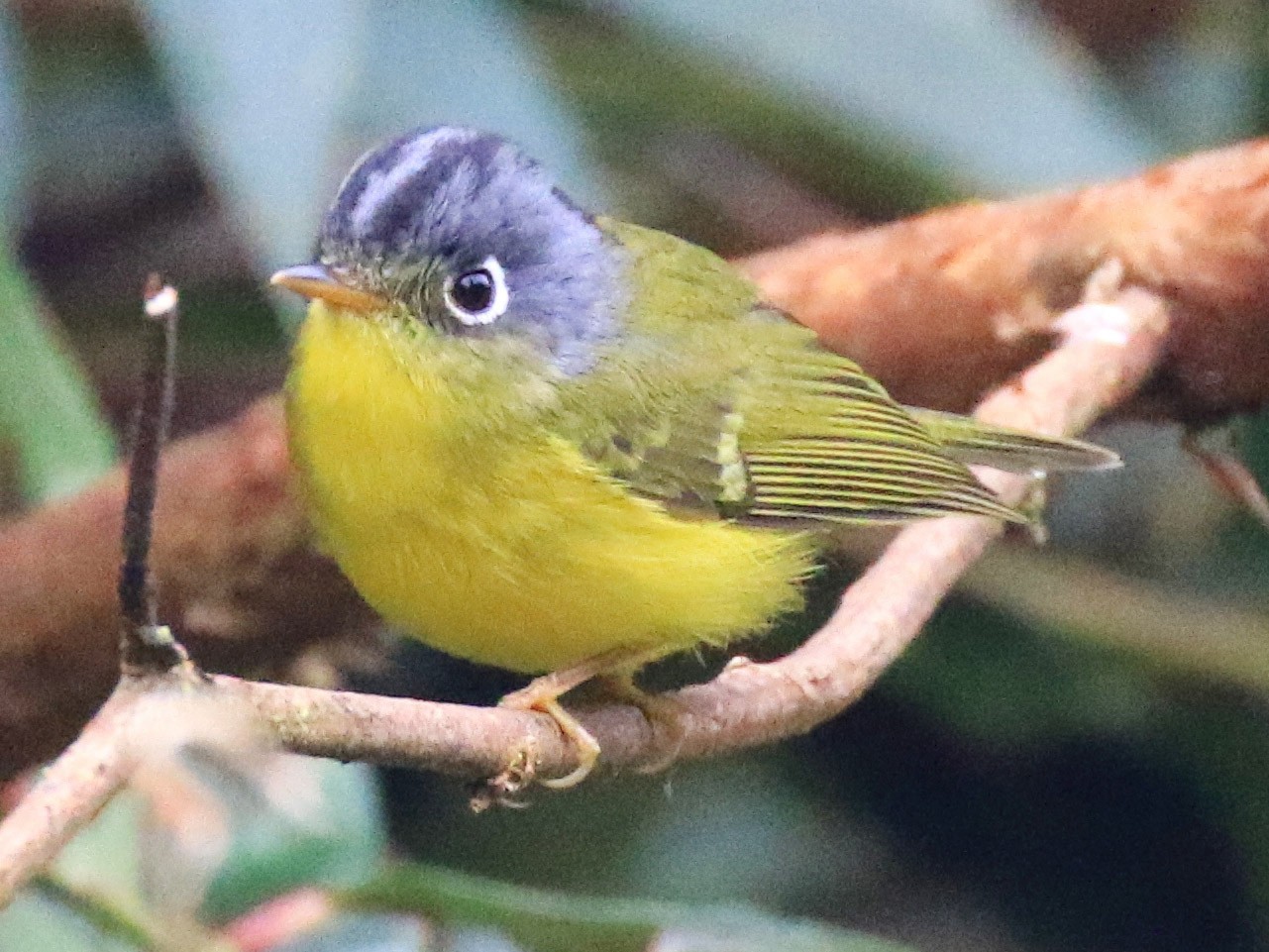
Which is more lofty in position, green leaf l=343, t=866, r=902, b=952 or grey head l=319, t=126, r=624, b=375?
grey head l=319, t=126, r=624, b=375

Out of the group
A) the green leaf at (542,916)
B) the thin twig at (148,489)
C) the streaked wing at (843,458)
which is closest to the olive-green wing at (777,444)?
the streaked wing at (843,458)

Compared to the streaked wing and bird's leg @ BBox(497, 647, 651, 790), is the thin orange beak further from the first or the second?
the streaked wing

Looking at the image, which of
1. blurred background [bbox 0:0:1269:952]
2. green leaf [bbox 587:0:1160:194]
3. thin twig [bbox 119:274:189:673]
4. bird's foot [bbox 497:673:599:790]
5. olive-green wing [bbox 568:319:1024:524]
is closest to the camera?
thin twig [bbox 119:274:189:673]

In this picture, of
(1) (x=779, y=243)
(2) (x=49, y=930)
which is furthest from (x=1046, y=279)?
(2) (x=49, y=930)

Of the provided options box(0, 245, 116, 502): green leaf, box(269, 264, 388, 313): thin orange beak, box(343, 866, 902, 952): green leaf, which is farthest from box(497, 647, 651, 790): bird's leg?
box(0, 245, 116, 502): green leaf

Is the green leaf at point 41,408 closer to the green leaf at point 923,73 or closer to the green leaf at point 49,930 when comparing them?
the green leaf at point 49,930

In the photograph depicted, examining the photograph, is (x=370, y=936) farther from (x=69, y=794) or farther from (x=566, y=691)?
(x=69, y=794)
